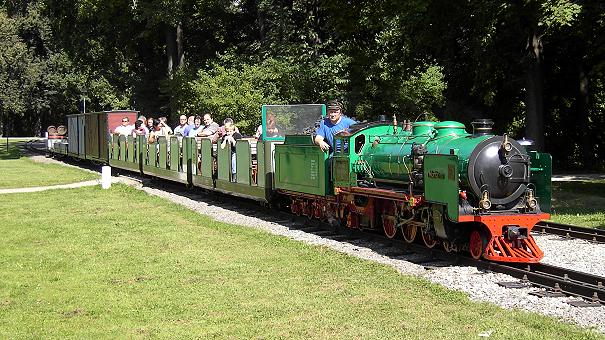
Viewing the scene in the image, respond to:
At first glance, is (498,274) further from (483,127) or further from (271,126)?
(271,126)

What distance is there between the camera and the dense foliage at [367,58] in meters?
25.1

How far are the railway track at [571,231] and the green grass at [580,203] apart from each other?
134 cm

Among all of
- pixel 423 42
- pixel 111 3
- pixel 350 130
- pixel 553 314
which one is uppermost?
pixel 111 3

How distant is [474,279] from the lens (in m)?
10.4

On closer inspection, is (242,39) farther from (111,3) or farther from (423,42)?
(423,42)

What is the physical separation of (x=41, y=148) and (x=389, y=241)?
4717 cm

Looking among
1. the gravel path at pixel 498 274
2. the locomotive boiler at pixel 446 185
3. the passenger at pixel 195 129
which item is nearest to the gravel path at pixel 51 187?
the passenger at pixel 195 129

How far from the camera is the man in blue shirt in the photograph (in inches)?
587

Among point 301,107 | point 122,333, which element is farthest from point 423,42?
point 122,333

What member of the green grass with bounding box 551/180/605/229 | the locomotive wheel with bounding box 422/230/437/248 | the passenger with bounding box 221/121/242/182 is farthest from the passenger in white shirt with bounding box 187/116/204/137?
the locomotive wheel with bounding box 422/230/437/248

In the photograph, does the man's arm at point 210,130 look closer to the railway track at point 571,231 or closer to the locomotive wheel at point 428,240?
the railway track at point 571,231

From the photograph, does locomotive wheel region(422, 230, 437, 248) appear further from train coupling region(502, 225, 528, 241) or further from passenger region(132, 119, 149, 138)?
passenger region(132, 119, 149, 138)

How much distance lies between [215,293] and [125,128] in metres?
22.3

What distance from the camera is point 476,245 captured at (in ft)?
37.6
